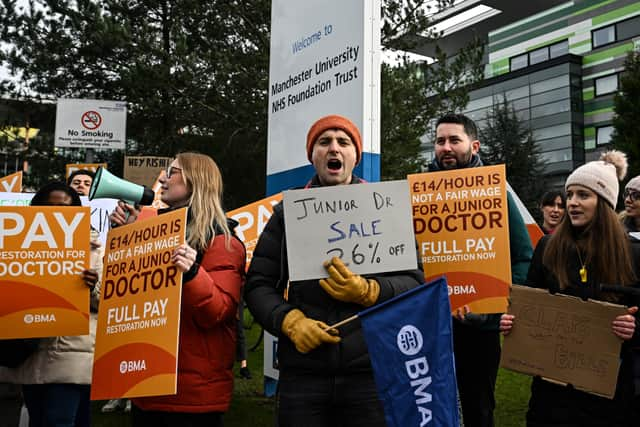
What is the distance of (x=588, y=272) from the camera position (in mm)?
2867

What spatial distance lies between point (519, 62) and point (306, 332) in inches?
1901

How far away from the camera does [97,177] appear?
3451mm

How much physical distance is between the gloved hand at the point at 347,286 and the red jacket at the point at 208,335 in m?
0.53

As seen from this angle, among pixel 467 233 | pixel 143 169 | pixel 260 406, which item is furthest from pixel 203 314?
pixel 143 169

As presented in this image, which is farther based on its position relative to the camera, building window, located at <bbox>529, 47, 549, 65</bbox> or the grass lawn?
building window, located at <bbox>529, 47, 549, 65</bbox>

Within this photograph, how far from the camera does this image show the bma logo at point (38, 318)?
322cm

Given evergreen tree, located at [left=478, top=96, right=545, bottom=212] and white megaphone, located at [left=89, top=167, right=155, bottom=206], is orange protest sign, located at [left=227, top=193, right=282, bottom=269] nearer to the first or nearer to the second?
white megaphone, located at [left=89, top=167, right=155, bottom=206]

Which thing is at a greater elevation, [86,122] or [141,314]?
[86,122]

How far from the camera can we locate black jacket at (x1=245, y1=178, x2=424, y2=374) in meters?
2.45

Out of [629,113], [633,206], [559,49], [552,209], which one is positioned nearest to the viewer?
[633,206]

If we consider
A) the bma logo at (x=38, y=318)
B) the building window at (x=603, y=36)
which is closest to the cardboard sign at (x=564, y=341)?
the bma logo at (x=38, y=318)

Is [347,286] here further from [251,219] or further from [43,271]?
[251,219]

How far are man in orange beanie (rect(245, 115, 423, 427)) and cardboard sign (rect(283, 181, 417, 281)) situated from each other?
0.07 m

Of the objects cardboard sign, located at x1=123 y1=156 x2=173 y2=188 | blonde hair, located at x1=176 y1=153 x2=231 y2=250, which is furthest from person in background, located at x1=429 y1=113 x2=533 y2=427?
cardboard sign, located at x1=123 y1=156 x2=173 y2=188
